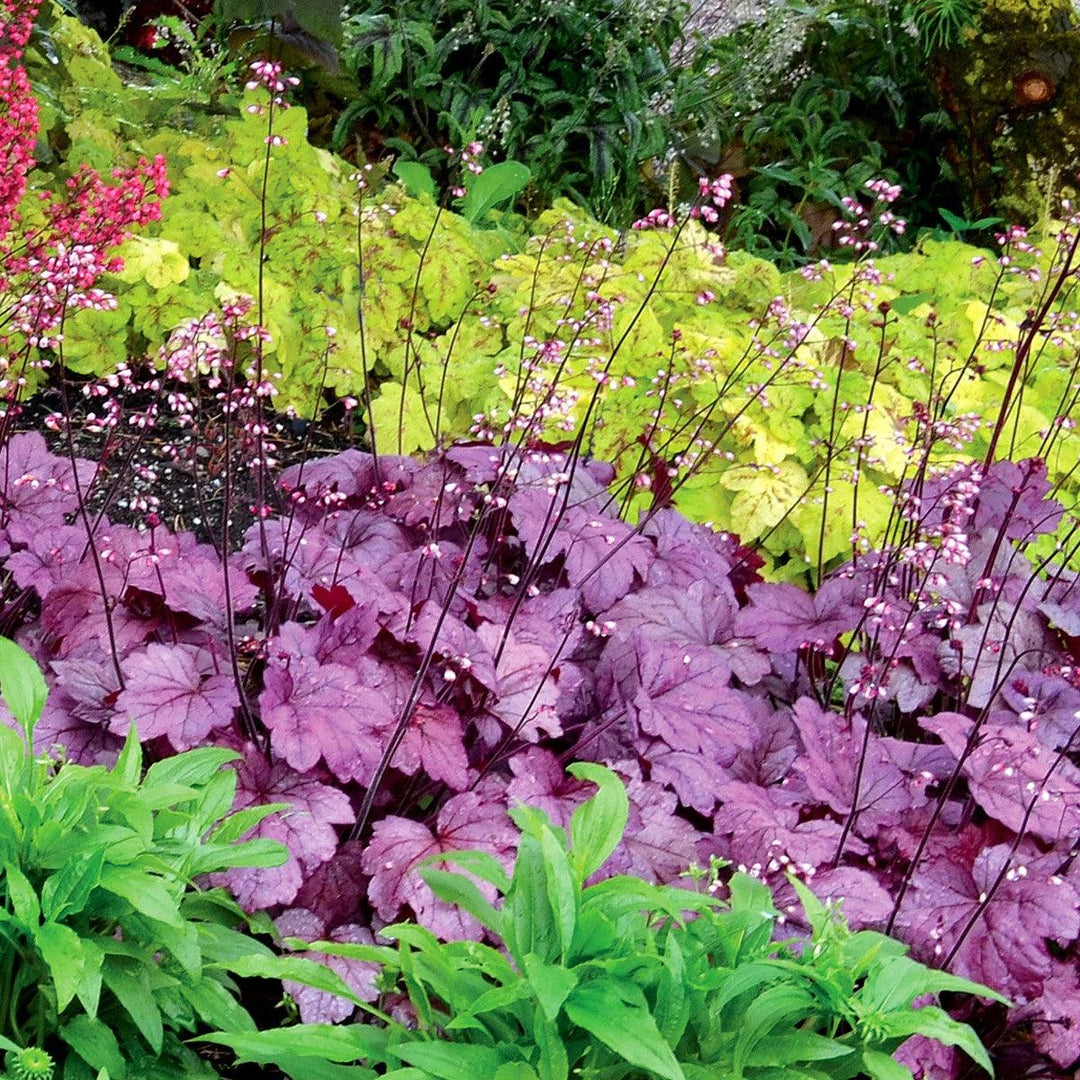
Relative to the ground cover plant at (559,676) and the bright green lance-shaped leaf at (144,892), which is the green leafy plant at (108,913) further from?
the ground cover plant at (559,676)

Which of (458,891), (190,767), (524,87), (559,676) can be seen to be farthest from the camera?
(524,87)

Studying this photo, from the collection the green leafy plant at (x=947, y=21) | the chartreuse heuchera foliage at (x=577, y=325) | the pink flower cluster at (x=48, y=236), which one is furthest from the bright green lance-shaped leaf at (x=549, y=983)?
the green leafy plant at (x=947, y=21)

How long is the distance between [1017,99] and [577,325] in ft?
10.2

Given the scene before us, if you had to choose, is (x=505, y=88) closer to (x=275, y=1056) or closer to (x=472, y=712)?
(x=472, y=712)

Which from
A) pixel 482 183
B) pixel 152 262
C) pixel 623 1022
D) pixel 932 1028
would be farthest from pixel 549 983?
pixel 482 183

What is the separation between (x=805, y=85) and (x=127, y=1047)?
541 centimetres

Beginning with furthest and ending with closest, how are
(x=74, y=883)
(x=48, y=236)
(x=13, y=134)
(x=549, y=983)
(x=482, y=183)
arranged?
(x=482, y=183)
(x=48, y=236)
(x=13, y=134)
(x=74, y=883)
(x=549, y=983)

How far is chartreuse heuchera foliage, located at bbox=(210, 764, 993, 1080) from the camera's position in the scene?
136 cm

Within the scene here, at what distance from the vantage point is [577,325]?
3205mm

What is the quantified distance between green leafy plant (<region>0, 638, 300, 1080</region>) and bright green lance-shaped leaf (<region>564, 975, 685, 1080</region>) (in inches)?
15.7

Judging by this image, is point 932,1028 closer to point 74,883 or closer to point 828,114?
point 74,883

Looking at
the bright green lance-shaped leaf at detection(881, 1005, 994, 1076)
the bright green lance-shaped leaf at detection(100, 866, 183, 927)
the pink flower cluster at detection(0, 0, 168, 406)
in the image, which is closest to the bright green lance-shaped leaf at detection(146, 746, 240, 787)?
the bright green lance-shaped leaf at detection(100, 866, 183, 927)

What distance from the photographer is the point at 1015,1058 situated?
1.83 meters

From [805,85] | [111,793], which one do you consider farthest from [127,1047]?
[805,85]
